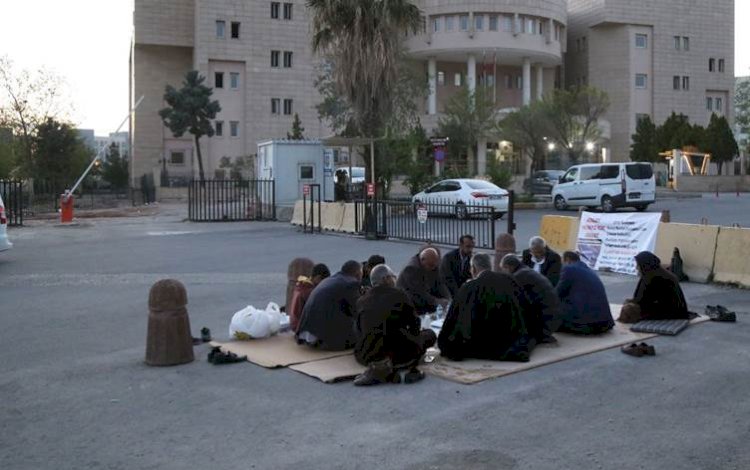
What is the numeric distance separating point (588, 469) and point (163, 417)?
342cm

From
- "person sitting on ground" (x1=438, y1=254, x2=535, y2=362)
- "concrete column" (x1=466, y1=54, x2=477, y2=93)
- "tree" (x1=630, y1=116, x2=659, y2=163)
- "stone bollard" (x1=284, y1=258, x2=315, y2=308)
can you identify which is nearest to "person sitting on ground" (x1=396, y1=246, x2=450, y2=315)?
"stone bollard" (x1=284, y1=258, x2=315, y2=308)

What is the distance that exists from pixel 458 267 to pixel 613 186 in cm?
2201

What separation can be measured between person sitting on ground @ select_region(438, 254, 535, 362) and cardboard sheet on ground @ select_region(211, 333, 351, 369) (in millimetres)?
1248

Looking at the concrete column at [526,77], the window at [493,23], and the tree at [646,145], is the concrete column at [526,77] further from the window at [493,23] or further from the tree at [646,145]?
the tree at [646,145]

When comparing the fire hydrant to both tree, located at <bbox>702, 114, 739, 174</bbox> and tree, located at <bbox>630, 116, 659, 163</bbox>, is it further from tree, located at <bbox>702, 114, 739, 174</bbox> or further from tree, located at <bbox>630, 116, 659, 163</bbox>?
tree, located at <bbox>702, 114, 739, 174</bbox>

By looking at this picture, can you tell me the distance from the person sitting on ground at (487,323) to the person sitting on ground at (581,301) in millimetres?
1285

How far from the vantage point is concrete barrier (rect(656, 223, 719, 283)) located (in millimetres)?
13953

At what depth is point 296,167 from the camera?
111 ft

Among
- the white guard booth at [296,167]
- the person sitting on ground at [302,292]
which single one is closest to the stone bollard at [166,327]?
the person sitting on ground at [302,292]

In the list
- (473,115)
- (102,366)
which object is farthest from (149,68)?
(102,366)

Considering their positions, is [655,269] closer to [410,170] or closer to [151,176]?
[410,170]

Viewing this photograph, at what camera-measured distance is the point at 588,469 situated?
17.2 feet

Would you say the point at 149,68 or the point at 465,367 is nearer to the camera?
the point at 465,367

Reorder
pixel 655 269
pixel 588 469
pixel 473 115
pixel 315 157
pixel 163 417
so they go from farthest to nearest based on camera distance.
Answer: pixel 473 115
pixel 315 157
pixel 655 269
pixel 163 417
pixel 588 469
